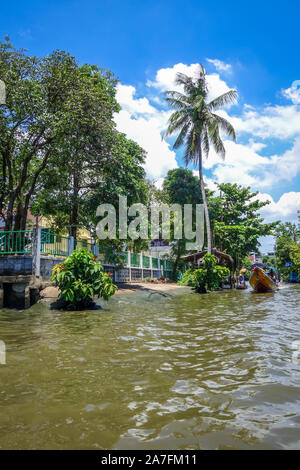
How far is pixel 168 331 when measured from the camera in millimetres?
6000

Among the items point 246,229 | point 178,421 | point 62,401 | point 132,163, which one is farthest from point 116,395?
point 246,229

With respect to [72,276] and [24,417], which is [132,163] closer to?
[72,276]

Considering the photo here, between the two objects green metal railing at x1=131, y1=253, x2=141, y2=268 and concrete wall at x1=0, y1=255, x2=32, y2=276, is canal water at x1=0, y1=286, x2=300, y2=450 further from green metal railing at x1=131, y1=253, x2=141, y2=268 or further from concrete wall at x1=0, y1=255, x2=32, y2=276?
green metal railing at x1=131, y1=253, x2=141, y2=268

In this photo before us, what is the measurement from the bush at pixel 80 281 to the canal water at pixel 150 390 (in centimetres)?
325

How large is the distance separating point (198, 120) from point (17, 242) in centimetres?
1667

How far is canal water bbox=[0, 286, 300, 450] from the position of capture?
2100 millimetres

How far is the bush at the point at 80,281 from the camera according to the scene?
9070mm

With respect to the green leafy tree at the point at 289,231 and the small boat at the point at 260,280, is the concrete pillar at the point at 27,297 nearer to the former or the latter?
the small boat at the point at 260,280

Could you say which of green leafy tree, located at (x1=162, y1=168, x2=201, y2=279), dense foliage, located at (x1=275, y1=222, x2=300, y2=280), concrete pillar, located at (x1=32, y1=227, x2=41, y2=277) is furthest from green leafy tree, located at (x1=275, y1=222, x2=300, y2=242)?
concrete pillar, located at (x1=32, y1=227, x2=41, y2=277)

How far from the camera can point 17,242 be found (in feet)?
35.6

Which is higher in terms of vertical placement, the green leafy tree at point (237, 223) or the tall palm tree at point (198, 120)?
the tall palm tree at point (198, 120)

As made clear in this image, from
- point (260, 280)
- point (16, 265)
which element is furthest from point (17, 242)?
point (260, 280)

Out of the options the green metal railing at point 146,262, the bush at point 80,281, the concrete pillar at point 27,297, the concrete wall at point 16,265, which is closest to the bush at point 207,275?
the green metal railing at point 146,262

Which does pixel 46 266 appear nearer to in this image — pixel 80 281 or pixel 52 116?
pixel 80 281
